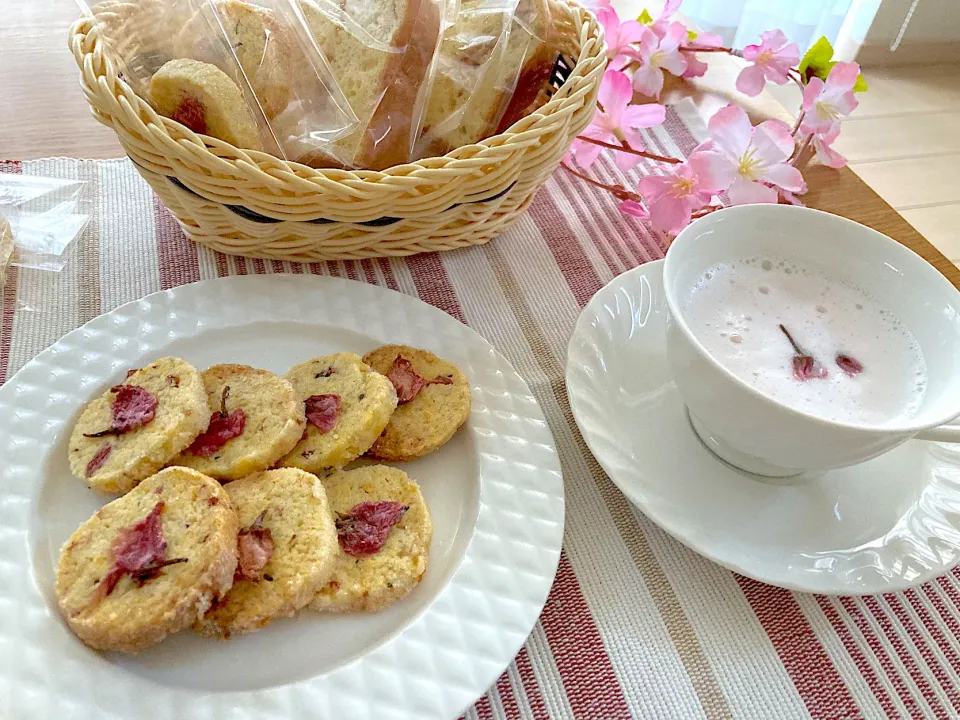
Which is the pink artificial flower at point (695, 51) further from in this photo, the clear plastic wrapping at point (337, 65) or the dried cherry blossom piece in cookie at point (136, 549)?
the dried cherry blossom piece in cookie at point (136, 549)

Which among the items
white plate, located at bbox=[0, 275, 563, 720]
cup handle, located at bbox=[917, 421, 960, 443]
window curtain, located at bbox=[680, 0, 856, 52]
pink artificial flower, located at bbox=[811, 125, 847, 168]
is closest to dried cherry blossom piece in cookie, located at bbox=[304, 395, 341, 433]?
white plate, located at bbox=[0, 275, 563, 720]

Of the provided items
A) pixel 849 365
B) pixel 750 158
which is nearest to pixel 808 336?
pixel 849 365

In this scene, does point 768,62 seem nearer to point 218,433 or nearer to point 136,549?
point 218,433

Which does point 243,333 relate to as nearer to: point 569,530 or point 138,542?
point 138,542

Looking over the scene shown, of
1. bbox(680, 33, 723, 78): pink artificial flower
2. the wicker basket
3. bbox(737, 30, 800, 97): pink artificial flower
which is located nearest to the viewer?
the wicker basket

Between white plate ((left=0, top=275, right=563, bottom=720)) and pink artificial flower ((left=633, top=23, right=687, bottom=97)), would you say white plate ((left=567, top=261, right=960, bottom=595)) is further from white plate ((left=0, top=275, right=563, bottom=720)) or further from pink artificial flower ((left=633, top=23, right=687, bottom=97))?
pink artificial flower ((left=633, top=23, right=687, bottom=97))

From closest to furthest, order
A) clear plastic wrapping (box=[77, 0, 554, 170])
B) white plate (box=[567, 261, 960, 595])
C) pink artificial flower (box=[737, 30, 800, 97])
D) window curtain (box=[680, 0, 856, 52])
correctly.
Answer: white plate (box=[567, 261, 960, 595]) < clear plastic wrapping (box=[77, 0, 554, 170]) < pink artificial flower (box=[737, 30, 800, 97]) < window curtain (box=[680, 0, 856, 52])

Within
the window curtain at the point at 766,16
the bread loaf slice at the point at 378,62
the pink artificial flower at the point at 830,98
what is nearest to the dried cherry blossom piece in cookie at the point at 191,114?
the bread loaf slice at the point at 378,62
